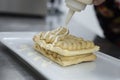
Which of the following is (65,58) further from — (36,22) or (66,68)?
(36,22)

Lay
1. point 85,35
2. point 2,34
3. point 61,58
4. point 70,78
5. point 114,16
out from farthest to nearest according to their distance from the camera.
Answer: point 114,16
point 85,35
point 2,34
point 61,58
point 70,78

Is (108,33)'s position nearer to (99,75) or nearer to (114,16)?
(114,16)

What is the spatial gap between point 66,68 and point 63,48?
0.06 metres

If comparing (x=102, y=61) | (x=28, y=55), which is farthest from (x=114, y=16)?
(x=28, y=55)

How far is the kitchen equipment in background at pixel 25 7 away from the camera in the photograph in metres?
1.86

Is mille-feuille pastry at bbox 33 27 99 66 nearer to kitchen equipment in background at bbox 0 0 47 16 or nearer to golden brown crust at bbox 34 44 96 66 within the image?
golden brown crust at bbox 34 44 96 66

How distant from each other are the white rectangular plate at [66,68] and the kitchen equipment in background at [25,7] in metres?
1.14

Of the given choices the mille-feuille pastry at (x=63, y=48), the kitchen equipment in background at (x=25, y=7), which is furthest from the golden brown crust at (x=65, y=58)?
the kitchen equipment in background at (x=25, y=7)

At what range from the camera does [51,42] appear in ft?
2.18

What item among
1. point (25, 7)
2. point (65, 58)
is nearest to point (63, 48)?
point (65, 58)

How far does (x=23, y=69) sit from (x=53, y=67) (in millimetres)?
69

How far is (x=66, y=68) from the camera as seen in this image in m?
0.57

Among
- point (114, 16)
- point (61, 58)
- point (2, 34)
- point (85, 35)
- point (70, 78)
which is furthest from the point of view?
point (114, 16)

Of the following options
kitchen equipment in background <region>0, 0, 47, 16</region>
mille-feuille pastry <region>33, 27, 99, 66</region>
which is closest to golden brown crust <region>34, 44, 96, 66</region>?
mille-feuille pastry <region>33, 27, 99, 66</region>
